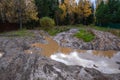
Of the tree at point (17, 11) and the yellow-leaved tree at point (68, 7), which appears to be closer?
the tree at point (17, 11)

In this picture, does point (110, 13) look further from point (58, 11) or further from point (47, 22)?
point (47, 22)

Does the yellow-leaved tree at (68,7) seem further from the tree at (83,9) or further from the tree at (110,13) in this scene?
the tree at (110,13)

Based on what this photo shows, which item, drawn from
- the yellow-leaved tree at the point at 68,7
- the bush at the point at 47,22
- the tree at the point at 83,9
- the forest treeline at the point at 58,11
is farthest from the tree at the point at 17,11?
the tree at the point at 83,9

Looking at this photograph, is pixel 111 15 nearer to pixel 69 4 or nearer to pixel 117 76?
pixel 69 4

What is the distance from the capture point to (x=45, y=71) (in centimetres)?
878

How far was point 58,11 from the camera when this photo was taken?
38031mm

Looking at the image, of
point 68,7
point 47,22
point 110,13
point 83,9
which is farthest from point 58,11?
point 110,13

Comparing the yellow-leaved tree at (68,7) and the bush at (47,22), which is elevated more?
the yellow-leaved tree at (68,7)

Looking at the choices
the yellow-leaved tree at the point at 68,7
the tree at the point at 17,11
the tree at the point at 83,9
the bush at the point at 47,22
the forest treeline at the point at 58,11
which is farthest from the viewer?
the yellow-leaved tree at the point at 68,7

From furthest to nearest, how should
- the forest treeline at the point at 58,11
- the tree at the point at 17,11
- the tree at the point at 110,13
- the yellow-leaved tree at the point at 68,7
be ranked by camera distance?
the yellow-leaved tree at the point at 68,7, the tree at the point at 110,13, the forest treeline at the point at 58,11, the tree at the point at 17,11

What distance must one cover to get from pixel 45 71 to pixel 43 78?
2.51 feet

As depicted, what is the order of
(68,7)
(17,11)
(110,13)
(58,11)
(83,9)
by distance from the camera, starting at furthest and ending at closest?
1. (68,7)
2. (83,9)
3. (58,11)
4. (110,13)
5. (17,11)

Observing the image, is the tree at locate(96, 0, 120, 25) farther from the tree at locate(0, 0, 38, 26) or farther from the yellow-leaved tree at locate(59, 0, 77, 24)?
the tree at locate(0, 0, 38, 26)

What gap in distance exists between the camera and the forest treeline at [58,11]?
99.6 ft
